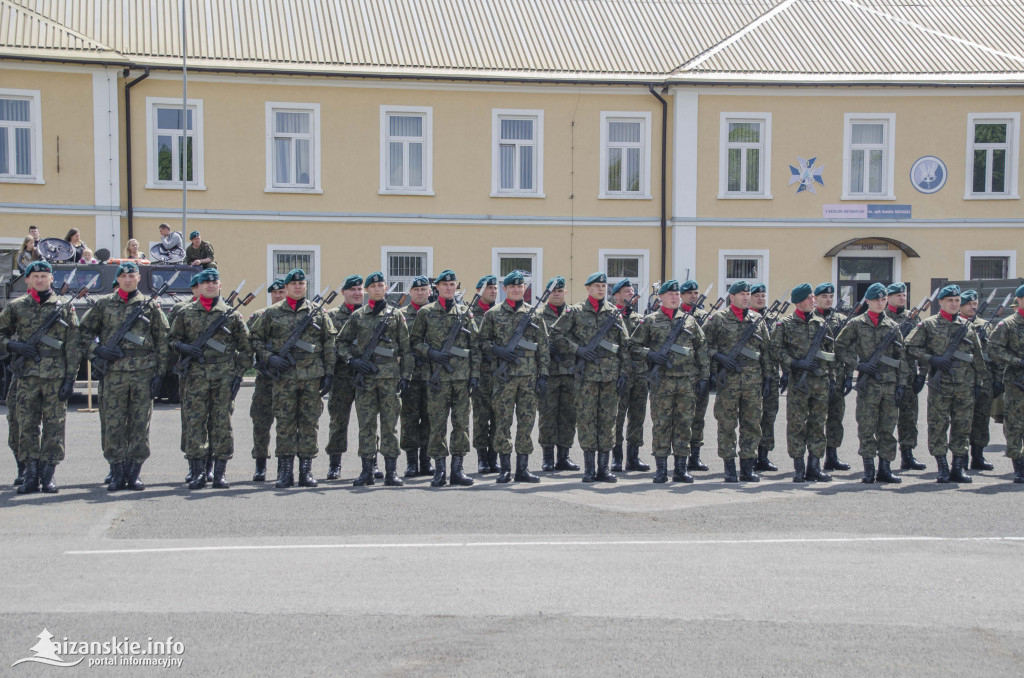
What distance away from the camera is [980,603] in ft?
20.5

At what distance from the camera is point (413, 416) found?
11188mm

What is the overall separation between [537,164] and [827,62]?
7.45m

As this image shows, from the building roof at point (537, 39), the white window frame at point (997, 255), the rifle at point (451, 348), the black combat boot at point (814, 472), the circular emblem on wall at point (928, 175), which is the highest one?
the building roof at point (537, 39)

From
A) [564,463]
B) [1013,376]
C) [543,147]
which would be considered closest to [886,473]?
[1013,376]

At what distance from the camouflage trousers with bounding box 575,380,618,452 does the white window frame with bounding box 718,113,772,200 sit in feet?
54.7

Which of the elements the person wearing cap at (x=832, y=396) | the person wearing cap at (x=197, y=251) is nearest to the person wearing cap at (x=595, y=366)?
the person wearing cap at (x=832, y=396)

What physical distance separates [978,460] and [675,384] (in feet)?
11.5

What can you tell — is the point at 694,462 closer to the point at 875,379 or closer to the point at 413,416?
the point at 875,379

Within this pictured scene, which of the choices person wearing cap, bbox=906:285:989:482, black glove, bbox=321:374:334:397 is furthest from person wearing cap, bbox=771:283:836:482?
black glove, bbox=321:374:334:397

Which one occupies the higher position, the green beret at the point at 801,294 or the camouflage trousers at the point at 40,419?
the green beret at the point at 801,294

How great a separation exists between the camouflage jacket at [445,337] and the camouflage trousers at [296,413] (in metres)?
1.10

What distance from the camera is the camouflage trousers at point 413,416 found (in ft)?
36.6

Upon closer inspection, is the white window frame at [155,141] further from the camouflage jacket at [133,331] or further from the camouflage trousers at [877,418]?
the camouflage trousers at [877,418]

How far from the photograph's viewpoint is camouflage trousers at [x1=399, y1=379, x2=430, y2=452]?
11.1m
